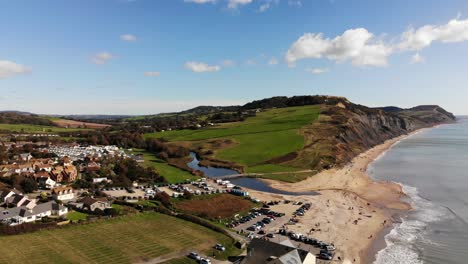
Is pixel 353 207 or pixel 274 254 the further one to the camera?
pixel 353 207

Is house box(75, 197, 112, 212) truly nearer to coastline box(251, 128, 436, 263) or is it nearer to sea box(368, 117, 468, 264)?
coastline box(251, 128, 436, 263)

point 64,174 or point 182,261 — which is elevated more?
point 64,174

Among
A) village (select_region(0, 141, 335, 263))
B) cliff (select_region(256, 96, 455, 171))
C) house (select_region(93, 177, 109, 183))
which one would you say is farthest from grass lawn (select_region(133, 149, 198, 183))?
cliff (select_region(256, 96, 455, 171))

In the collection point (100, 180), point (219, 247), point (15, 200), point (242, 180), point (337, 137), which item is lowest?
point (242, 180)

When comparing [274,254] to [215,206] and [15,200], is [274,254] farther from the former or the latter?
[15,200]

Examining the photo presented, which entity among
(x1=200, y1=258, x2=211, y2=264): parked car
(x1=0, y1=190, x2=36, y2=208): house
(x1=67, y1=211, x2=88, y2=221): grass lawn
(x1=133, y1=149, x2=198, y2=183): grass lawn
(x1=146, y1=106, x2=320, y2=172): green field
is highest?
(x1=146, y1=106, x2=320, y2=172): green field

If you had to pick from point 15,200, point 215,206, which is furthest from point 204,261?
point 15,200
